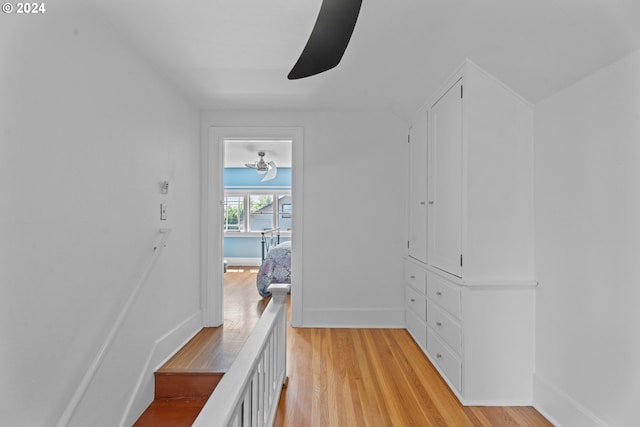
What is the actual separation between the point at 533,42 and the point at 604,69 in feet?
1.17

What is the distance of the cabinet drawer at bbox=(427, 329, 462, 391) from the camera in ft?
7.09

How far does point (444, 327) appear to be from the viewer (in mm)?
2387

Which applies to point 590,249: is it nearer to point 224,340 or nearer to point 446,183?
point 446,183

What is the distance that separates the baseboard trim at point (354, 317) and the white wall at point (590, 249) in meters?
1.51

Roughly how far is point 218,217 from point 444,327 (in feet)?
7.65

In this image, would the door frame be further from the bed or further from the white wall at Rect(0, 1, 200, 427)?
the bed

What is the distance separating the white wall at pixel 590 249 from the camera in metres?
1.49

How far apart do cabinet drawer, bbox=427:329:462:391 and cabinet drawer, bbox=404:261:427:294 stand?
378 millimetres

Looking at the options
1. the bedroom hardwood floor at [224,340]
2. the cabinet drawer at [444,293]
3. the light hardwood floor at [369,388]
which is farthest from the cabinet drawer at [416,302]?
the bedroom hardwood floor at [224,340]

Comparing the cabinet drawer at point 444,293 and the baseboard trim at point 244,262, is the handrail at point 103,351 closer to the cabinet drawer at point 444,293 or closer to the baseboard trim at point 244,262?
the cabinet drawer at point 444,293

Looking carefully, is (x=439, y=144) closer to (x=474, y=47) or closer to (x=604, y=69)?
(x=474, y=47)

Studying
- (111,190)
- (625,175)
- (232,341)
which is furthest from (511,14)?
(232,341)

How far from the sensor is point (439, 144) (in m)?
2.55

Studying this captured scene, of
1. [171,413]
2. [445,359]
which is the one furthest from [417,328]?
[171,413]
